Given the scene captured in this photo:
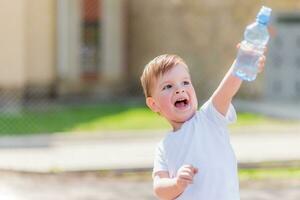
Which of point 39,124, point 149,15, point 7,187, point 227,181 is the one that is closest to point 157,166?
point 227,181

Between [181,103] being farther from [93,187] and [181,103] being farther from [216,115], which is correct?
[93,187]

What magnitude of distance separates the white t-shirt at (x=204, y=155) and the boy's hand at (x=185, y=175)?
8 cm

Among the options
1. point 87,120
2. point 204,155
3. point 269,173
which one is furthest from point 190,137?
point 87,120

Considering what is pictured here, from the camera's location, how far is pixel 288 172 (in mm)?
11625

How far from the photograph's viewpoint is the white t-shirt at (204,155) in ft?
12.2

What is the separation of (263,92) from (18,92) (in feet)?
18.8

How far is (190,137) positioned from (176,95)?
0.19 meters

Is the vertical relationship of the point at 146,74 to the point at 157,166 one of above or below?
above

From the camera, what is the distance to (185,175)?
3607 millimetres

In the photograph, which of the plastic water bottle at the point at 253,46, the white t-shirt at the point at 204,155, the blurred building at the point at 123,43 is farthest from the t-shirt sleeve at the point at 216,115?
the blurred building at the point at 123,43

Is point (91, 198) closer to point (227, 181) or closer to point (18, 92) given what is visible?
point (227, 181)

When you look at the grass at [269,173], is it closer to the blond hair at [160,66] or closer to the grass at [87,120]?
the grass at [87,120]

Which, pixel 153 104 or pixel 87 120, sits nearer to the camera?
pixel 153 104

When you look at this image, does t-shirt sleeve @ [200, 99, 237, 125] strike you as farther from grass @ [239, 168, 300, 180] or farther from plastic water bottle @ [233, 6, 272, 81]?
grass @ [239, 168, 300, 180]
